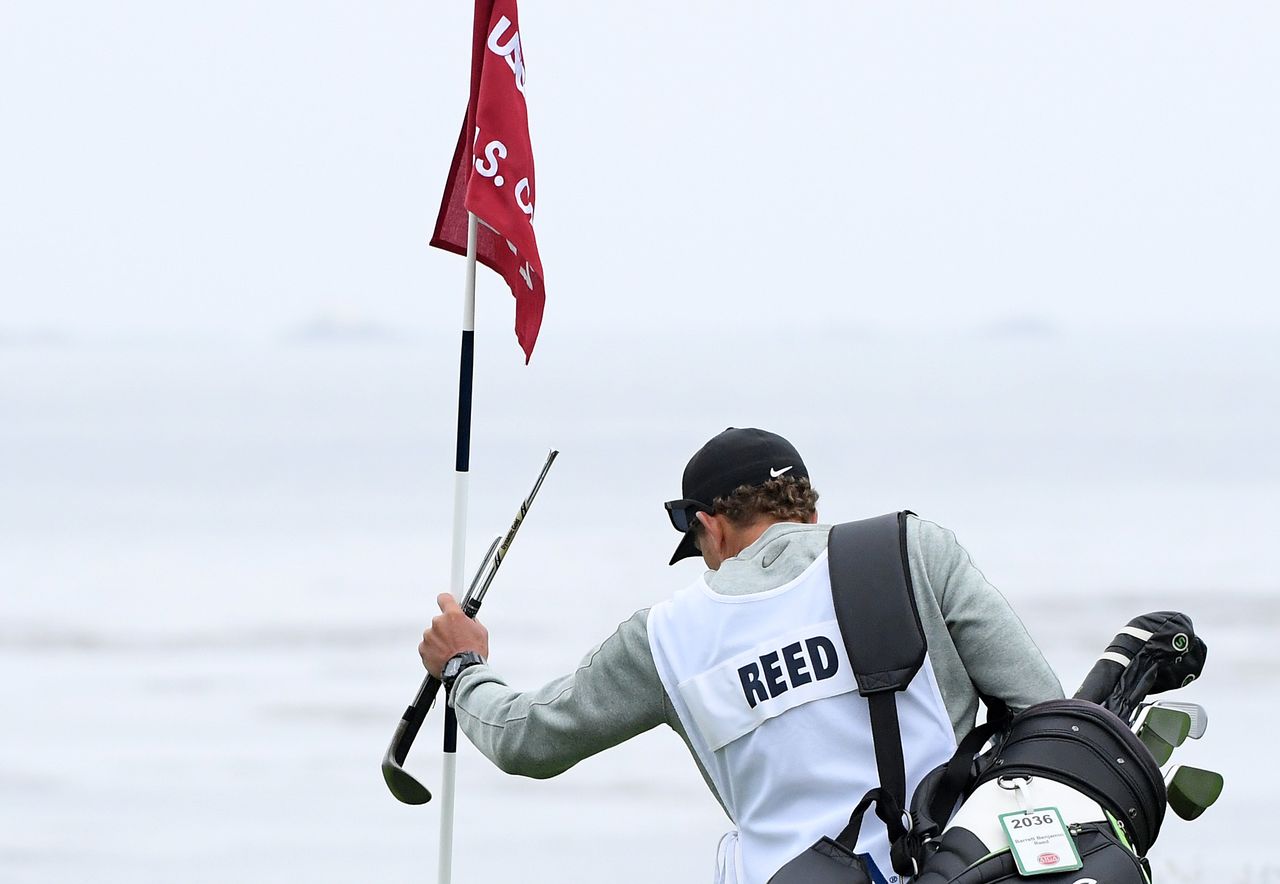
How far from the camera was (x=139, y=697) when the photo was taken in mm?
11000

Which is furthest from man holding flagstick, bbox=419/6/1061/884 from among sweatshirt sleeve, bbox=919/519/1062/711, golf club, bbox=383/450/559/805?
golf club, bbox=383/450/559/805

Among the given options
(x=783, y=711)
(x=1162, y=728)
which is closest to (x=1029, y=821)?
(x=783, y=711)

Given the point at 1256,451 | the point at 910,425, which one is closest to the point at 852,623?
the point at 1256,451

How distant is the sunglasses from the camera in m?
3.35

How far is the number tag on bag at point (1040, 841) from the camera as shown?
2.86 meters

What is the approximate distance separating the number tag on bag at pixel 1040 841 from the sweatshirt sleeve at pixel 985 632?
22cm

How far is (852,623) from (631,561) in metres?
13.3

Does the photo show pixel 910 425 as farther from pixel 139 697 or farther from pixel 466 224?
pixel 466 224

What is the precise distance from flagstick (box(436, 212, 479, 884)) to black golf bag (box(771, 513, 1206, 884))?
1.17 m

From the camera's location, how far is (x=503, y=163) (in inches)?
168

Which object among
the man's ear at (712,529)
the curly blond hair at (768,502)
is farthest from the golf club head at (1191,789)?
the man's ear at (712,529)

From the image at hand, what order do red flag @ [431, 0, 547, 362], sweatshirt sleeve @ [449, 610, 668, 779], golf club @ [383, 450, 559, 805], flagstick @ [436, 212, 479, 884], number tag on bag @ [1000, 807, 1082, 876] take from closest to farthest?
1. number tag on bag @ [1000, 807, 1082, 876]
2. sweatshirt sleeve @ [449, 610, 668, 779]
3. golf club @ [383, 450, 559, 805]
4. flagstick @ [436, 212, 479, 884]
5. red flag @ [431, 0, 547, 362]

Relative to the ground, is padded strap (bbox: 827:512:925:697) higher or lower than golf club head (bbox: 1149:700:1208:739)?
higher

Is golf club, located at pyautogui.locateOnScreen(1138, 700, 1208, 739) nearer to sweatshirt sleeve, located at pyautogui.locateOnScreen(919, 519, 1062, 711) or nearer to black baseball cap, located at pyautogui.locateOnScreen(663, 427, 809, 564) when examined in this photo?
sweatshirt sleeve, located at pyautogui.locateOnScreen(919, 519, 1062, 711)
